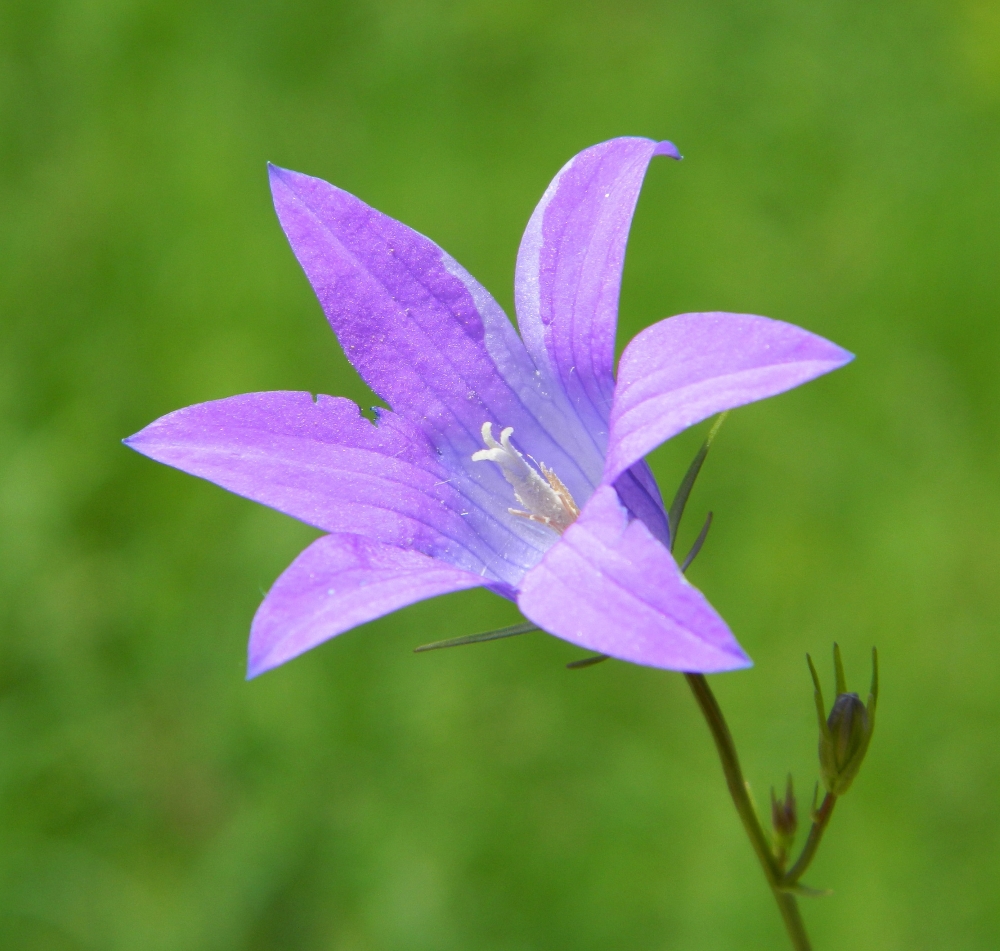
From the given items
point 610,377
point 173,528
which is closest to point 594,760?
point 173,528

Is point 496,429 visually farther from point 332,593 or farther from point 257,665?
point 257,665

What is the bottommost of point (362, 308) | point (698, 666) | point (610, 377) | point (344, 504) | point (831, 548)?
point (831, 548)

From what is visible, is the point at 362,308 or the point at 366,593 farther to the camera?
the point at 362,308

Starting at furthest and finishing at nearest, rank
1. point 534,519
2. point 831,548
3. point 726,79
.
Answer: point 726,79 → point 831,548 → point 534,519

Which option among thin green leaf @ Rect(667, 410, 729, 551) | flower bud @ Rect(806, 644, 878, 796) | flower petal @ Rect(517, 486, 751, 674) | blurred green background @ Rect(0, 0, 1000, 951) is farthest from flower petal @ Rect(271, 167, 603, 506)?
blurred green background @ Rect(0, 0, 1000, 951)

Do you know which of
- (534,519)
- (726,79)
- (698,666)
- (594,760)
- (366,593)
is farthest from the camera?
(726,79)

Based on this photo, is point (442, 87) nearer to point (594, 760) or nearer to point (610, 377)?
point (594, 760)
